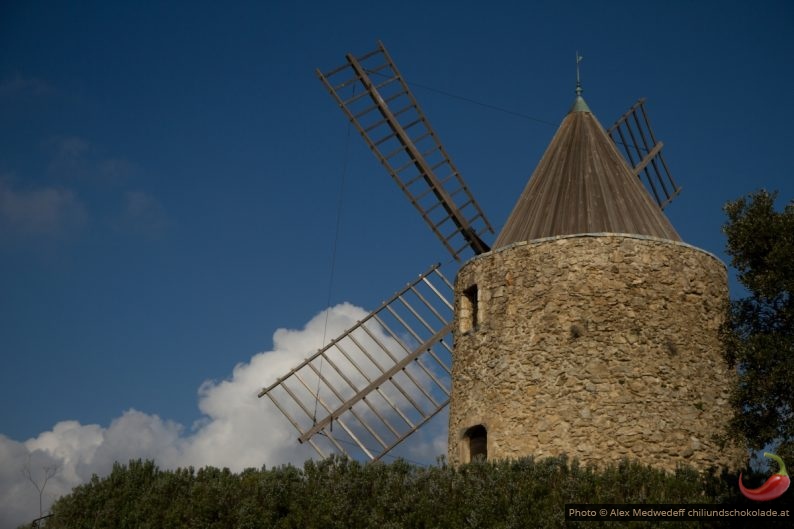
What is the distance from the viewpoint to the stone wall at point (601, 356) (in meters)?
11.9

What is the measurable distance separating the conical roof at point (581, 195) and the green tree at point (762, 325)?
141cm

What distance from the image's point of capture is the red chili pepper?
10422 mm

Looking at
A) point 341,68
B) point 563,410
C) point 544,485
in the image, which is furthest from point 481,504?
point 341,68

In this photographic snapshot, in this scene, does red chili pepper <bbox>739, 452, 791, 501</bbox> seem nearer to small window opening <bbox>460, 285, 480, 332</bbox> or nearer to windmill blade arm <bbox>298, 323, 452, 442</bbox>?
small window opening <bbox>460, 285, 480, 332</bbox>

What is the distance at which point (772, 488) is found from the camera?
10.5 m

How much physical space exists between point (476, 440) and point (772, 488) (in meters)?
4.02

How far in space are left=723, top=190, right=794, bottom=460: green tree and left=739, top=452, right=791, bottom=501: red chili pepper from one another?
445 mm

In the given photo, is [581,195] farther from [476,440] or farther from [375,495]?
[375,495]

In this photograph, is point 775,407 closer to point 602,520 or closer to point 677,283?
point 677,283

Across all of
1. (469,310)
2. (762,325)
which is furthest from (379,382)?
(762,325)

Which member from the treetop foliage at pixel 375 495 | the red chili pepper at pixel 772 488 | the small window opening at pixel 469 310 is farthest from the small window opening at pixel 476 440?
the red chili pepper at pixel 772 488

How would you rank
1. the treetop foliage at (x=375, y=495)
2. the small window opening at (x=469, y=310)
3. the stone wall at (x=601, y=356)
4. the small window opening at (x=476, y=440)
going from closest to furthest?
the treetop foliage at (x=375, y=495), the stone wall at (x=601, y=356), the small window opening at (x=476, y=440), the small window opening at (x=469, y=310)

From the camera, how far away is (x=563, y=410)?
12047 mm

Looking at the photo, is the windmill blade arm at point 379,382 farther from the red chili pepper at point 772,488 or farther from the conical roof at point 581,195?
the red chili pepper at point 772,488
